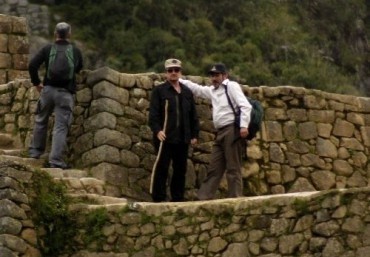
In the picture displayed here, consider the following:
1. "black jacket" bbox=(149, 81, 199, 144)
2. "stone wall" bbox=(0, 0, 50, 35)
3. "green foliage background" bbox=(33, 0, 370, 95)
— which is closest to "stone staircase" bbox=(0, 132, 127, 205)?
"black jacket" bbox=(149, 81, 199, 144)

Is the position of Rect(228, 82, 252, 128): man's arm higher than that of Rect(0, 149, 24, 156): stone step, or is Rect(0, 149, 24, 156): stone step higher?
Rect(228, 82, 252, 128): man's arm

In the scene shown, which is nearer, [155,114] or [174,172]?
[155,114]

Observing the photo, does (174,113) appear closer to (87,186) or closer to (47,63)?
(87,186)

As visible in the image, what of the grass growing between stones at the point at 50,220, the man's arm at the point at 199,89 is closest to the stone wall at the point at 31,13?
the man's arm at the point at 199,89

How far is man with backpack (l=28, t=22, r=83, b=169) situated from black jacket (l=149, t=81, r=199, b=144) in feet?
2.73

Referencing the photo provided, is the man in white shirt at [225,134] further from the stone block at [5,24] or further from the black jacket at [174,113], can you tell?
the stone block at [5,24]

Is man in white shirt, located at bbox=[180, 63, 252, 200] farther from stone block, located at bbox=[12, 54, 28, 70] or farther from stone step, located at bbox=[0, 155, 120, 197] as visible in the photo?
stone block, located at bbox=[12, 54, 28, 70]

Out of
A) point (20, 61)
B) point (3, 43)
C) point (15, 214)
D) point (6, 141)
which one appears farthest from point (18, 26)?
point (15, 214)

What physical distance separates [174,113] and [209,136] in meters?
1.21

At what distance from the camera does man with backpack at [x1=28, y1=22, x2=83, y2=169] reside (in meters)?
13.3

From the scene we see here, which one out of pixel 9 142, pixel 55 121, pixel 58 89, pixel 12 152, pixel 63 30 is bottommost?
pixel 12 152

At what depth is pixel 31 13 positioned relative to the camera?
53281 mm

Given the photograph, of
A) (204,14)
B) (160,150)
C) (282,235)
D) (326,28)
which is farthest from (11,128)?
(326,28)

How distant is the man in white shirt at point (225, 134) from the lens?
13.0 meters
